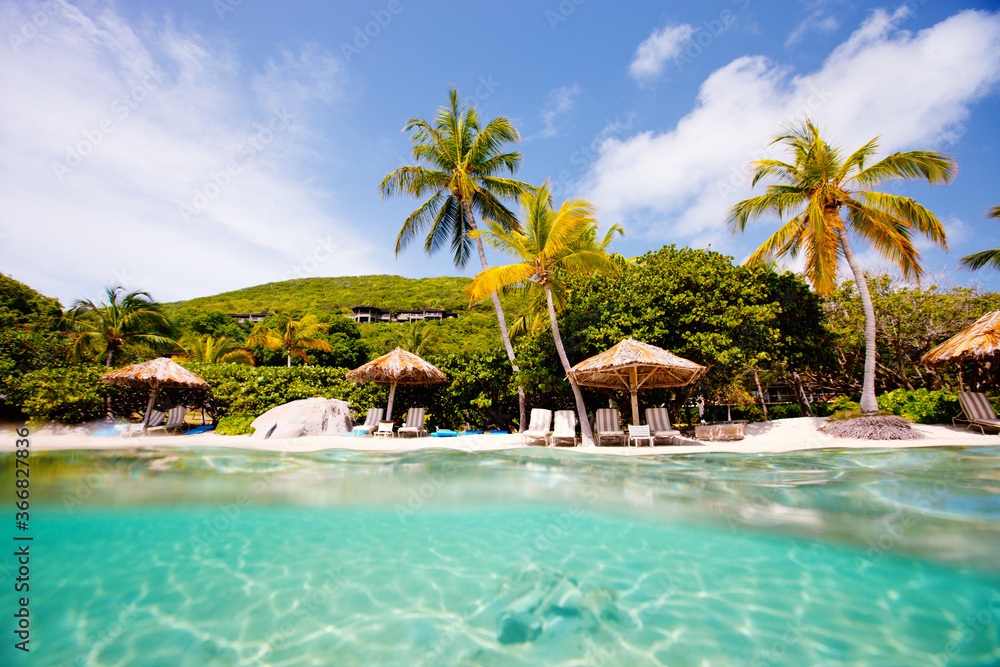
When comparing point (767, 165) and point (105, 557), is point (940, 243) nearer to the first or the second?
point (767, 165)

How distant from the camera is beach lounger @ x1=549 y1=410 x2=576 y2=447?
39.7 ft

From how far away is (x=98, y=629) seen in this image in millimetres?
4035

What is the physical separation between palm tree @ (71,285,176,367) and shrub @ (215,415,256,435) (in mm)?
7760

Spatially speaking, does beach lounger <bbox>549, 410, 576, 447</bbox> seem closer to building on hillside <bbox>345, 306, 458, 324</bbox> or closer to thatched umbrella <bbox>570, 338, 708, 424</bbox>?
thatched umbrella <bbox>570, 338, 708, 424</bbox>

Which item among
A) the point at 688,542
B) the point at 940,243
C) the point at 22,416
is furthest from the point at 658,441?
the point at 22,416

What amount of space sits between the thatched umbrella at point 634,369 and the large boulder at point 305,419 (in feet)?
26.2

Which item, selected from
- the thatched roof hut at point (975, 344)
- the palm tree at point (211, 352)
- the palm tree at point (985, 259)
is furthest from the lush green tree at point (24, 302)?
the palm tree at point (985, 259)

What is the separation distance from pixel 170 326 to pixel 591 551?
2184cm

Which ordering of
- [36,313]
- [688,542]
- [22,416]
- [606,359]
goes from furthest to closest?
[36,313] → [22,416] → [606,359] → [688,542]

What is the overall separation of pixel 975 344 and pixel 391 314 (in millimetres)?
55614

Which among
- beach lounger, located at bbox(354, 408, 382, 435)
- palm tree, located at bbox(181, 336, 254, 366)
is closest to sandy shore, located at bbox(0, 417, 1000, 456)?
beach lounger, located at bbox(354, 408, 382, 435)

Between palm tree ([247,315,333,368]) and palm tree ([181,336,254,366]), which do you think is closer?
palm tree ([181,336,254,366])

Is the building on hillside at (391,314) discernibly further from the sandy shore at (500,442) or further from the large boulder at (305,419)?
the sandy shore at (500,442)

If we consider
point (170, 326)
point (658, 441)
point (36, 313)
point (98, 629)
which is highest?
point (36, 313)
